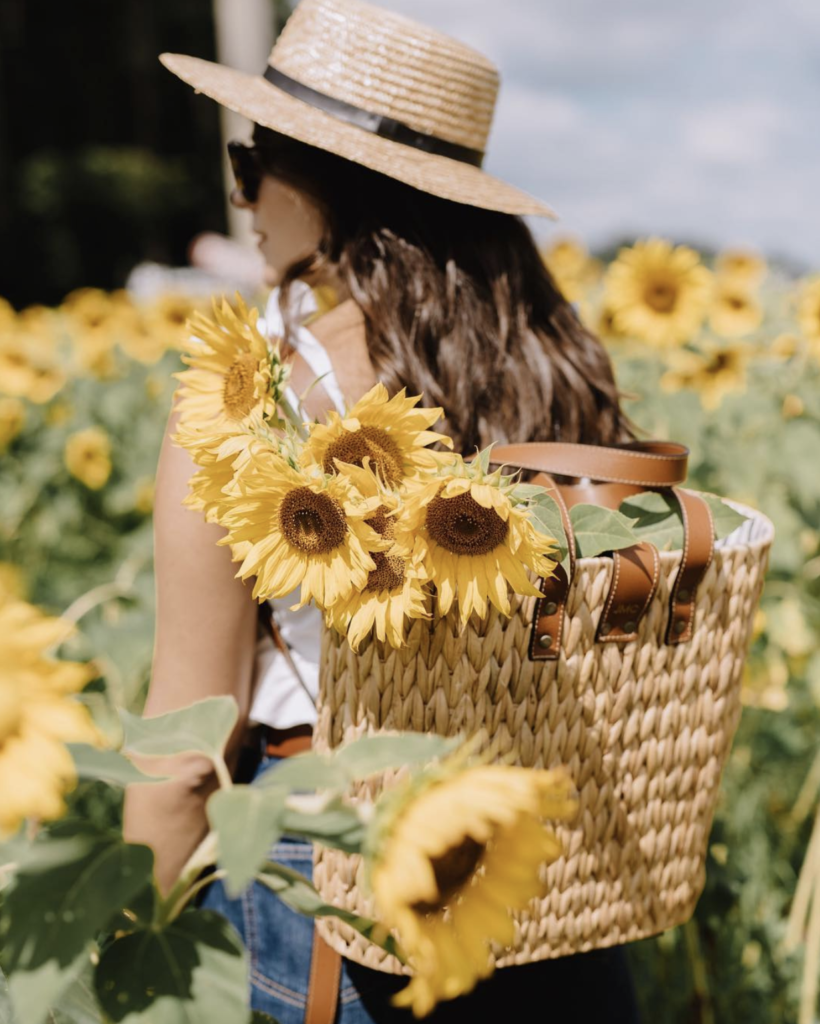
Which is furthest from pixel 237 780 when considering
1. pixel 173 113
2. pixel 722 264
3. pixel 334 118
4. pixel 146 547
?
pixel 173 113

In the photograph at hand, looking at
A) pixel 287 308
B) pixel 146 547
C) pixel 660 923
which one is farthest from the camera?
pixel 146 547

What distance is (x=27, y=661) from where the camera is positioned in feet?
1.48

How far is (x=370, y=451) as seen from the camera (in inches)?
28.3

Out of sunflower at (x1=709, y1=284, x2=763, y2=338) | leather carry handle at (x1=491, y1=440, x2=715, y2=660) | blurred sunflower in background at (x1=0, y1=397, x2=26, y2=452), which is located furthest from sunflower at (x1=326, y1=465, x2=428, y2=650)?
blurred sunflower in background at (x1=0, y1=397, x2=26, y2=452)

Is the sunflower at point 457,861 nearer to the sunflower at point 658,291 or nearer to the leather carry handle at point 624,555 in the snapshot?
the leather carry handle at point 624,555

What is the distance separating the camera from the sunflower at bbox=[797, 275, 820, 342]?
2.28 metres

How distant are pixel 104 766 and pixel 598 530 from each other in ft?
1.35

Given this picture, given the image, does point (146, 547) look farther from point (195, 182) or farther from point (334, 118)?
point (195, 182)

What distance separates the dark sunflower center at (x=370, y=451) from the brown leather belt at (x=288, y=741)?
37 centimetres

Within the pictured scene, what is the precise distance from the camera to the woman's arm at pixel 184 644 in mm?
871

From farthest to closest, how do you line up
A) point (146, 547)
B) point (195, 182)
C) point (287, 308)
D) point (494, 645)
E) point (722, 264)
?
point (195, 182) → point (722, 264) → point (146, 547) → point (287, 308) → point (494, 645)

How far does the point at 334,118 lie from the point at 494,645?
571 millimetres

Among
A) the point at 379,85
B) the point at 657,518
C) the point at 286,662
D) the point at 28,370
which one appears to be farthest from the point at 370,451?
the point at 28,370

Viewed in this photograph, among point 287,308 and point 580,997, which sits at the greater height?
point 287,308
